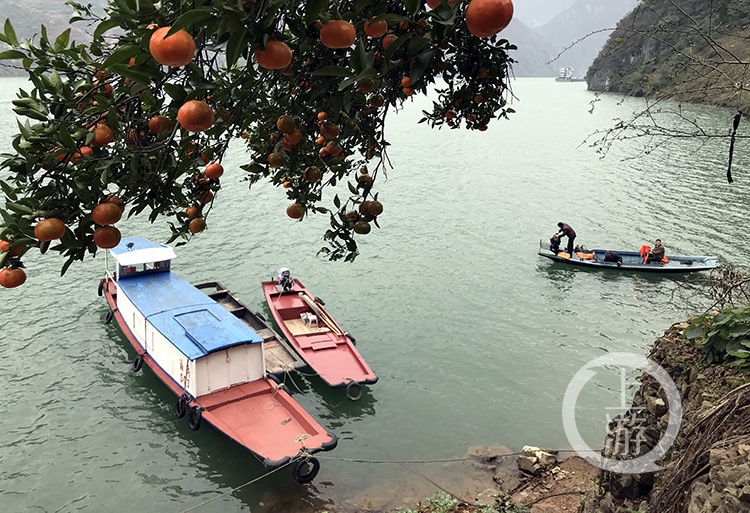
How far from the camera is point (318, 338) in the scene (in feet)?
44.9

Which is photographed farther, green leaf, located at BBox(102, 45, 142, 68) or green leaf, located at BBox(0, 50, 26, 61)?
green leaf, located at BBox(0, 50, 26, 61)

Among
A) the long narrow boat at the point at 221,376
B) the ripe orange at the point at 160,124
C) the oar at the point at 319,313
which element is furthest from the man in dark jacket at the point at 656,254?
the ripe orange at the point at 160,124

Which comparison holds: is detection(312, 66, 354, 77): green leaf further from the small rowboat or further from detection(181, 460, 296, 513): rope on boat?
the small rowboat

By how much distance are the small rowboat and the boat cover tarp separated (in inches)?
496

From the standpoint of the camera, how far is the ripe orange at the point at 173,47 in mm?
1704

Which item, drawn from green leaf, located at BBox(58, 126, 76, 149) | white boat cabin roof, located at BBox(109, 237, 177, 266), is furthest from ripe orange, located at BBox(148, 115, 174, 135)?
white boat cabin roof, located at BBox(109, 237, 177, 266)

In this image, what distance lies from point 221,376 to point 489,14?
10.4m

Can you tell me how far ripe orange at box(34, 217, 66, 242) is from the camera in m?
2.22

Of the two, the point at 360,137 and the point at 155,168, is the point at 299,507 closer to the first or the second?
the point at 360,137

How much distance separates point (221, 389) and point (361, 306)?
242 inches

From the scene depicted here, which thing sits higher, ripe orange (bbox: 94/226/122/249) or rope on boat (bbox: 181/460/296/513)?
ripe orange (bbox: 94/226/122/249)

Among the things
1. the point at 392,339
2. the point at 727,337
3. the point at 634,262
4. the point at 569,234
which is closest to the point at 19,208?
the point at 727,337

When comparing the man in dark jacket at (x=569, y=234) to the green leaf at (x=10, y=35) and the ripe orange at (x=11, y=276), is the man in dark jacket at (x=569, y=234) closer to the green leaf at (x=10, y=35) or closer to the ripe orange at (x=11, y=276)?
the green leaf at (x=10, y=35)

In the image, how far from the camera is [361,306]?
53.9 ft
